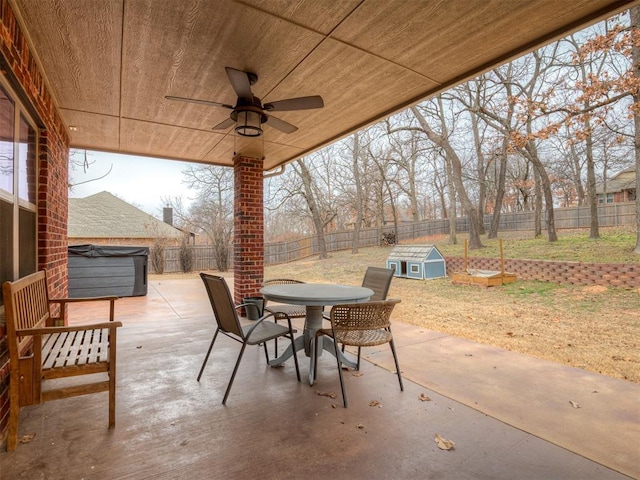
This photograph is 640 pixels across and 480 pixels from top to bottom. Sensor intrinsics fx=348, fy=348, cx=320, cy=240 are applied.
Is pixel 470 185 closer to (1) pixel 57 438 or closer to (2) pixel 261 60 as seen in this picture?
(2) pixel 261 60

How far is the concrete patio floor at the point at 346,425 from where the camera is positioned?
1753 millimetres

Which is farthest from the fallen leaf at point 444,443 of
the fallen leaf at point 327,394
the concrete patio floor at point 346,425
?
the fallen leaf at point 327,394

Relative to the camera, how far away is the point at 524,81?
13.1 meters

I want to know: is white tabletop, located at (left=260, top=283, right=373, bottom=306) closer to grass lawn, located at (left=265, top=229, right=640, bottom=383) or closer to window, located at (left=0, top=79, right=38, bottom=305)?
window, located at (left=0, top=79, right=38, bottom=305)

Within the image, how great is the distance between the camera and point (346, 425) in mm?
2168

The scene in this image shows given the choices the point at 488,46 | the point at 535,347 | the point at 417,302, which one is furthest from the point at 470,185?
the point at 488,46

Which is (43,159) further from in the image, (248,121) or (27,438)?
(27,438)

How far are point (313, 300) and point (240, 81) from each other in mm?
1751

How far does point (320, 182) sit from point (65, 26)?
18.5 m

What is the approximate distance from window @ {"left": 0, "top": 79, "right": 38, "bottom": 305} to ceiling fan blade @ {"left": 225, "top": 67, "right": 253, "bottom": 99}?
1.39 m

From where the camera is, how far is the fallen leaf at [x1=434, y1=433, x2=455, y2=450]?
1.91 meters

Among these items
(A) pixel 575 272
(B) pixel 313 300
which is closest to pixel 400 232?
(A) pixel 575 272

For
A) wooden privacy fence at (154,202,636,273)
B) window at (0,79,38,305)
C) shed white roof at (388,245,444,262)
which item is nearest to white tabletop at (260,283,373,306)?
window at (0,79,38,305)

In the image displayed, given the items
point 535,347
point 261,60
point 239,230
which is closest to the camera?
point 261,60
